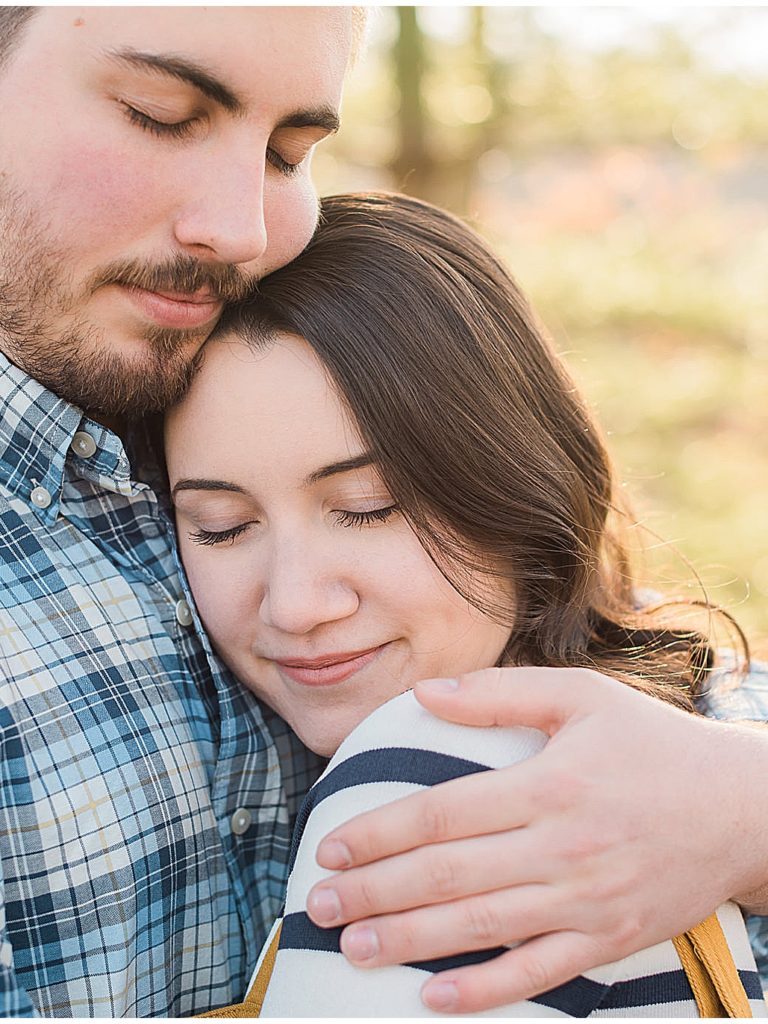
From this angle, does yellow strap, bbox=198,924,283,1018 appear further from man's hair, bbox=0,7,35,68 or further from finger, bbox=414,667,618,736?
man's hair, bbox=0,7,35,68

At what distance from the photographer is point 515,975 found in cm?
134

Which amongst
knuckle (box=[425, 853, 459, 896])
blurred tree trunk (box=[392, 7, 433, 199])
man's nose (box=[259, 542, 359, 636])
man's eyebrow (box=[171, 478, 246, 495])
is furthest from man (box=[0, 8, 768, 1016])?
blurred tree trunk (box=[392, 7, 433, 199])

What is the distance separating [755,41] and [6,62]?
788 centimetres

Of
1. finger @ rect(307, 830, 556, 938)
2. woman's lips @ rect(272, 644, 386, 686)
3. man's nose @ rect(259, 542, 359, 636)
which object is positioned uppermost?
man's nose @ rect(259, 542, 359, 636)

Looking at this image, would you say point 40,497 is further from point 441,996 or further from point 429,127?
point 429,127

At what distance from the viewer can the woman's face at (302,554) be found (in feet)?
5.82

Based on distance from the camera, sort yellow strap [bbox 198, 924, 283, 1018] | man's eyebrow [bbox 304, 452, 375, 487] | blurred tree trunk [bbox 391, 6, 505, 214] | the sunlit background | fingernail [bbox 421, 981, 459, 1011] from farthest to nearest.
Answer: blurred tree trunk [bbox 391, 6, 505, 214], the sunlit background, man's eyebrow [bbox 304, 452, 375, 487], yellow strap [bbox 198, 924, 283, 1018], fingernail [bbox 421, 981, 459, 1011]

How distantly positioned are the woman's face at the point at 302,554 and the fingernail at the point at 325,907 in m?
0.47

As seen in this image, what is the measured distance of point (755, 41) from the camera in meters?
8.25

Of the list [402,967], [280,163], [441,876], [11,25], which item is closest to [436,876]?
[441,876]

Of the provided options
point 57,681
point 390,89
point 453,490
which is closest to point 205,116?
point 453,490

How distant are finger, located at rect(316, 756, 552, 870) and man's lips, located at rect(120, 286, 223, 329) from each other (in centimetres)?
90

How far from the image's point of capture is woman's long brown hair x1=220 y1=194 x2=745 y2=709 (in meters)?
1.84

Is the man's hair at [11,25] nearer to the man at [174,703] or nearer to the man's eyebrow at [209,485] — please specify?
the man at [174,703]
